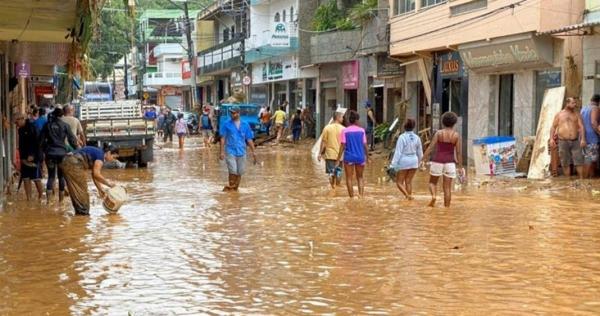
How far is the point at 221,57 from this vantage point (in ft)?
183

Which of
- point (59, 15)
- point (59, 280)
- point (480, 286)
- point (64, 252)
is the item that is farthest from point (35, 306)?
point (59, 15)

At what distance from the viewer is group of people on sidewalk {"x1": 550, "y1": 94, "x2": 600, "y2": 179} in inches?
683

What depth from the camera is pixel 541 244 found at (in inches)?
385

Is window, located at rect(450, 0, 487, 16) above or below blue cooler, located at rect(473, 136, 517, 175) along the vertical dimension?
above

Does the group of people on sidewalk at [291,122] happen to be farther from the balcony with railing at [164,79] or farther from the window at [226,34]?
the balcony with railing at [164,79]

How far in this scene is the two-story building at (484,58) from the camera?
20500mm

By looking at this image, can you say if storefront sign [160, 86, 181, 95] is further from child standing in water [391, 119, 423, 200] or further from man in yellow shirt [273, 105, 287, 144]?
child standing in water [391, 119, 423, 200]

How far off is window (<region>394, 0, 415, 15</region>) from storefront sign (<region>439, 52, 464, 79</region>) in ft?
6.52

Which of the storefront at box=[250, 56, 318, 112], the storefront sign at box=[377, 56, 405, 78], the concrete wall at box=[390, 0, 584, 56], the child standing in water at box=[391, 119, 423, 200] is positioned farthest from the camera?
the storefront at box=[250, 56, 318, 112]

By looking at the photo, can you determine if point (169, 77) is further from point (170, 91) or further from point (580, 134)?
point (580, 134)

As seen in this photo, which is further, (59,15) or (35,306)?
(59,15)

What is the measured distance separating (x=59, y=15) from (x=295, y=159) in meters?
17.0

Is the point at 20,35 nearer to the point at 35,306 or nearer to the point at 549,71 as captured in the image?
the point at 35,306

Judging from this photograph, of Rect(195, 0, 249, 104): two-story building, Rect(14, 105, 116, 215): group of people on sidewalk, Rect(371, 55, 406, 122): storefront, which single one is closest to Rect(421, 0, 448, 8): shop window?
Rect(371, 55, 406, 122): storefront
